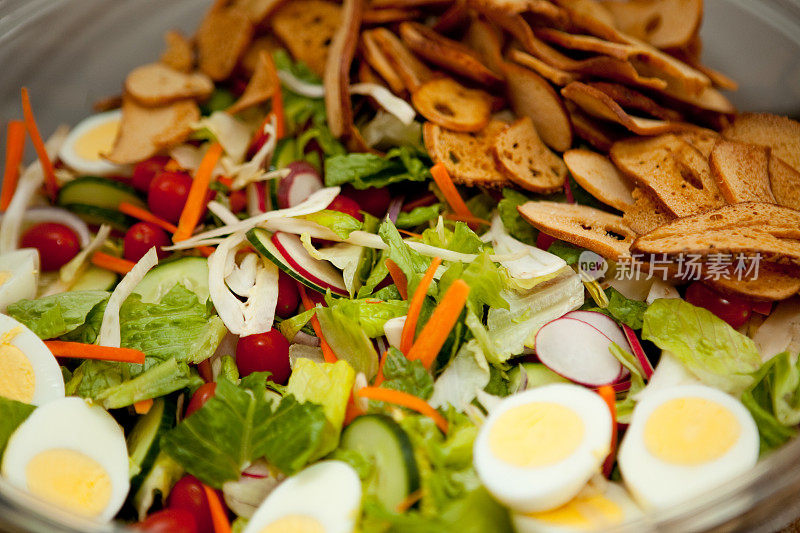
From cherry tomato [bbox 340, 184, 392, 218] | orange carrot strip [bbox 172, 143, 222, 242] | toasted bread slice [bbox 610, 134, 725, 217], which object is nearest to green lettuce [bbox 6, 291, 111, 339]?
orange carrot strip [bbox 172, 143, 222, 242]

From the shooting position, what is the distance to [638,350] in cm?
173

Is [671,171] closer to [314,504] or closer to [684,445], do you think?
[684,445]

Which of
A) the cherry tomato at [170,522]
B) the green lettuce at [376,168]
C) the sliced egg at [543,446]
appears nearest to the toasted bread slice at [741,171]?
the sliced egg at [543,446]

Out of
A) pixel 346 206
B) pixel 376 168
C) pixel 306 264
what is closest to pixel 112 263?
pixel 306 264

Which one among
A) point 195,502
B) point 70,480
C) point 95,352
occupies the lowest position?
point 195,502

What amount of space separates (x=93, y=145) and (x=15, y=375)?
1291 millimetres

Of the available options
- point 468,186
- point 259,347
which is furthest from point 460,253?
point 259,347

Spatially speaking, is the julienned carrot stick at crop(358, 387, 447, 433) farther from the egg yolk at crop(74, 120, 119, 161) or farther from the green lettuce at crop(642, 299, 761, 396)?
the egg yolk at crop(74, 120, 119, 161)

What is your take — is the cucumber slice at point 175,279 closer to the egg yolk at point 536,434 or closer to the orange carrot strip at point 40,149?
the orange carrot strip at point 40,149

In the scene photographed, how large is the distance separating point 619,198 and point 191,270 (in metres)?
1.48

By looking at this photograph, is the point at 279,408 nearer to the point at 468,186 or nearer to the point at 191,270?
the point at 191,270

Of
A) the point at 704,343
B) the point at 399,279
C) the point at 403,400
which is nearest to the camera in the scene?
the point at 403,400

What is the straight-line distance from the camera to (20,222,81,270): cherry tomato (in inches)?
90.0

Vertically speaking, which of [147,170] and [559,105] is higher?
[559,105]
